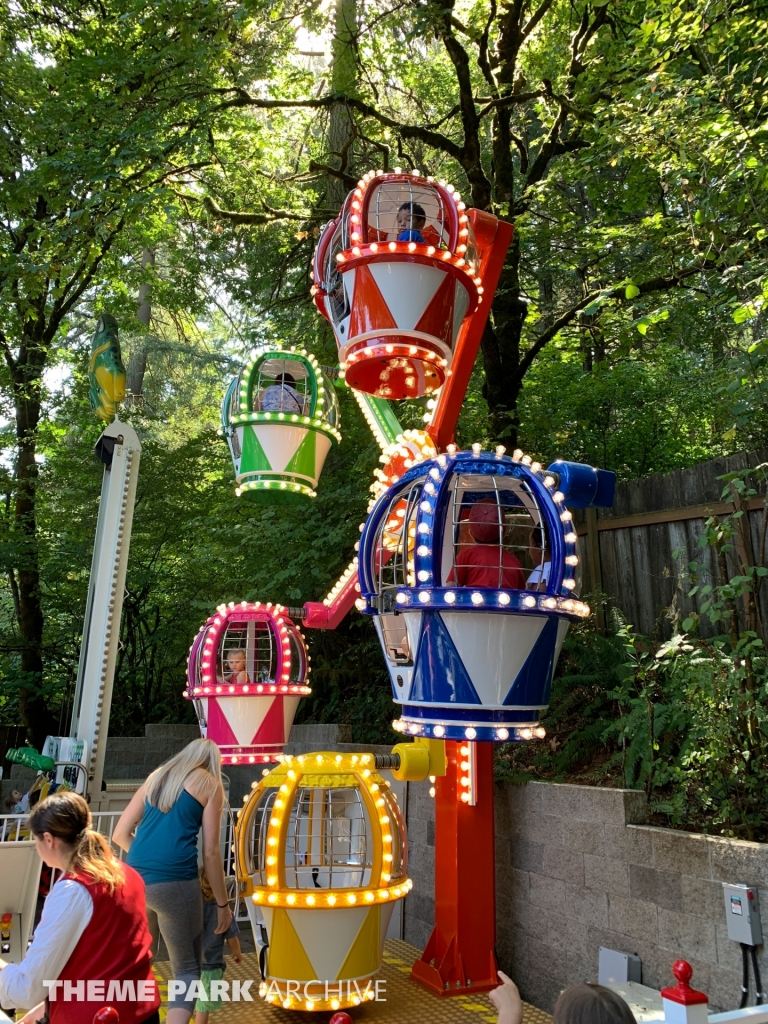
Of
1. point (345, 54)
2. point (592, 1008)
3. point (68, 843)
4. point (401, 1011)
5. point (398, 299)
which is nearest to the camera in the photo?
point (592, 1008)

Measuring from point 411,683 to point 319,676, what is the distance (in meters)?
6.38

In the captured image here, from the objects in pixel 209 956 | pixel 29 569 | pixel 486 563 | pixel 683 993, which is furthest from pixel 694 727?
pixel 29 569

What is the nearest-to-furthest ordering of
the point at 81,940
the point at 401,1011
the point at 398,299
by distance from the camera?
1. the point at 81,940
2. the point at 398,299
3. the point at 401,1011

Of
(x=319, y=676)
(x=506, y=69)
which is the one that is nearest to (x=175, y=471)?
(x=319, y=676)

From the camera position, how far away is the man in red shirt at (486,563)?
11.4ft

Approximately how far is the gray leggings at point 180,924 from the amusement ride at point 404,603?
85 centimetres

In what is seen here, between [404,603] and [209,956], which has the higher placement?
[404,603]

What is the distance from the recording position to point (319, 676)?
952 cm

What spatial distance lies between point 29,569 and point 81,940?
1048 cm

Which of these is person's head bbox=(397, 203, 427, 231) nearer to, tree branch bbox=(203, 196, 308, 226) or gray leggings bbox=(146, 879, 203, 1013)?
gray leggings bbox=(146, 879, 203, 1013)

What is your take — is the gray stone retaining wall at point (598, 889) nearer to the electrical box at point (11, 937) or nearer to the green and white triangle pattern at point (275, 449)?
the green and white triangle pattern at point (275, 449)

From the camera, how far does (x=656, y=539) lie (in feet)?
21.9

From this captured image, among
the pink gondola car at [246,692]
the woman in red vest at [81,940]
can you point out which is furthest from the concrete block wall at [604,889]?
the woman in red vest at [81,940]

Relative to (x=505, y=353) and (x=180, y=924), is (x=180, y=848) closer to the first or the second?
(x=180, y=924)
